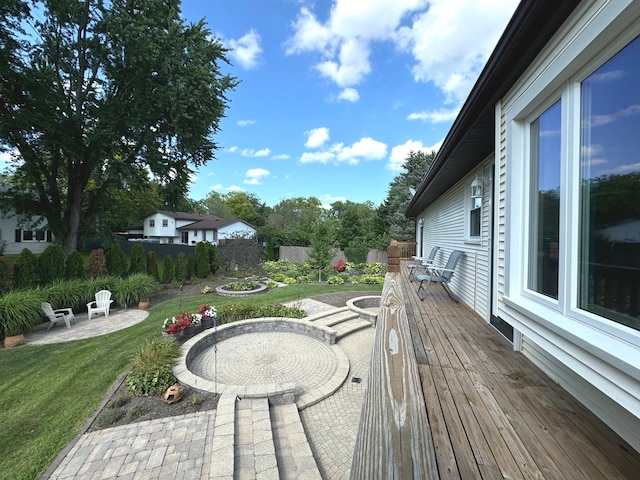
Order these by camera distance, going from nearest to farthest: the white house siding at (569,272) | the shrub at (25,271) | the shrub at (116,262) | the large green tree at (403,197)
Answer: the white house siding at (569,272) < the shrub at (25,271) < the shrub at (116,262) < the large green tree at (403,197)

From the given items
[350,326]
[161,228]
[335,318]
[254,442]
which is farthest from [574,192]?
[161,228]

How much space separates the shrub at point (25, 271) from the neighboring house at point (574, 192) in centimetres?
1177

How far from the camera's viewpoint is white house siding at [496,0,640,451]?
124 cm

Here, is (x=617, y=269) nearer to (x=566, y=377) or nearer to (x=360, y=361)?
(x=566, y=377)

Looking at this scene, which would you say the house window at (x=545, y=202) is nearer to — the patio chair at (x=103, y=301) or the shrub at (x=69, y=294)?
the patio chair at (x=103, y=301)

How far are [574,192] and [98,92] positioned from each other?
1897 centimetres

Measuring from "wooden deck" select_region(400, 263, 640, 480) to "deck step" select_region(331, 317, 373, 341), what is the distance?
4311 mm

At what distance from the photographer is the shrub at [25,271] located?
7.87 meters

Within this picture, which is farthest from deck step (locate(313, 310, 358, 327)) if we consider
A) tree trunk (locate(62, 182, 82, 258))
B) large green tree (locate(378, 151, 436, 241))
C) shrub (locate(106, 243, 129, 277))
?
large green tree (locate(378, 151, 436, 241))

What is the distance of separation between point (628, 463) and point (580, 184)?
1424 millimetres

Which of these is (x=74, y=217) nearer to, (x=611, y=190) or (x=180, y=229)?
(x=180, y=229)

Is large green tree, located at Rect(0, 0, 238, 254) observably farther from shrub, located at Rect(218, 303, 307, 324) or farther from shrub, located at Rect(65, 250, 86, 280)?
shrub, located at Rect(218, 303, 307, 324)

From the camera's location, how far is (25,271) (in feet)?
26.2

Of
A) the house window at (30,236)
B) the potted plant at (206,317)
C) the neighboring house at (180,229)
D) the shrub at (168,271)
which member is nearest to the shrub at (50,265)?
the shrub at (168,271)
